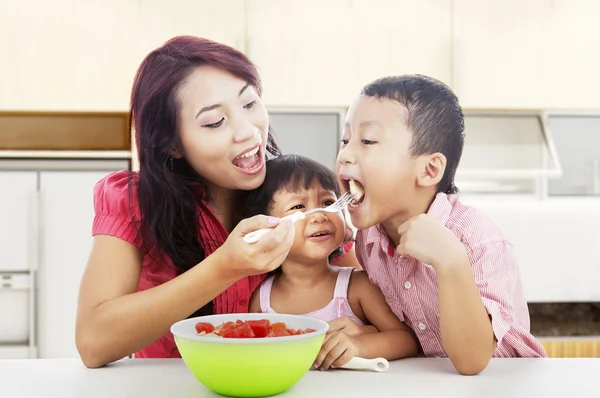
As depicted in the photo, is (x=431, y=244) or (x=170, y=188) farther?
(x=170, y=188)

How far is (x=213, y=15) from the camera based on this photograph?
306 cm

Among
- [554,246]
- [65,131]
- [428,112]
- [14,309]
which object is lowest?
[14,309]

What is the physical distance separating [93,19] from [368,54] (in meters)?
1.29

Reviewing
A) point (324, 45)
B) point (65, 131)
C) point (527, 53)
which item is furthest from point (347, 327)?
point (527, 53)

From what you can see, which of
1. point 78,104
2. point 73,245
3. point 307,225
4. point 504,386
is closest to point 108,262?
point 307,225

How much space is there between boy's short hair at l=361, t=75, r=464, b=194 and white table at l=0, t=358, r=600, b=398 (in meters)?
0.33

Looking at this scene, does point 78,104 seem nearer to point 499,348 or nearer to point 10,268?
point 10,268

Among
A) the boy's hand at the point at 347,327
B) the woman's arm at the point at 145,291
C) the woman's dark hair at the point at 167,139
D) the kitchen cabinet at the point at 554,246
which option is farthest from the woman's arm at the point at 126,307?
the kitchen cabinet at the point at 554,246

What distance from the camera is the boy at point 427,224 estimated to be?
907 millimetres

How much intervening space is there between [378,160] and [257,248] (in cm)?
25

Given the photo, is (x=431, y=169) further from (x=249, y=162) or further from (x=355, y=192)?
(x=249, y=162)

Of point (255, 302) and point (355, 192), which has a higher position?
point (355, 192)

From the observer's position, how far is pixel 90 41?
306 centimetres

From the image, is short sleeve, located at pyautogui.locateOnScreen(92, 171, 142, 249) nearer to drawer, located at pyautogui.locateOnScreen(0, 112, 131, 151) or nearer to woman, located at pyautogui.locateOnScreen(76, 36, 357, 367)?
woman, located at pyautogui.locateOnScreen(76, 36, 357, 367)
